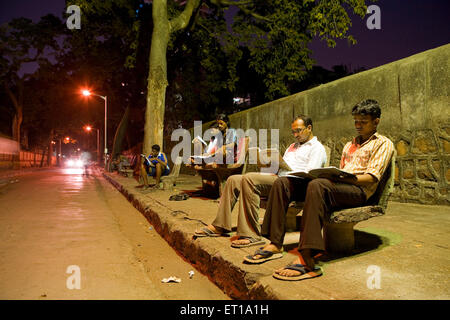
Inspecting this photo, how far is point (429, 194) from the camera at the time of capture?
493 cm

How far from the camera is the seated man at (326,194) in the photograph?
2301 mm

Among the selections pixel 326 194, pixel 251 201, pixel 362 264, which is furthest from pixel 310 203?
pixel 251 201

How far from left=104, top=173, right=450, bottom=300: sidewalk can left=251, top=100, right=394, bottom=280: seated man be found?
16 cm

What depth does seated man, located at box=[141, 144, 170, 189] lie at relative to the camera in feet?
29.7

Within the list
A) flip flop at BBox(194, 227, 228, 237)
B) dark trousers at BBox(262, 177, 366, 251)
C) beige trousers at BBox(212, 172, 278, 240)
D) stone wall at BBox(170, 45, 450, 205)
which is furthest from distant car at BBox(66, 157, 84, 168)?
dark trousers at BBox(262, 177, 366, 251)

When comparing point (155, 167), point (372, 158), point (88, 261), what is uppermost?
point (372, 158)

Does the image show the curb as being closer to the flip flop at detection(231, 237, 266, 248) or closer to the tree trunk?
the flip flop at detection(231, 237, 266, 248)

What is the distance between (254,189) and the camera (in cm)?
323

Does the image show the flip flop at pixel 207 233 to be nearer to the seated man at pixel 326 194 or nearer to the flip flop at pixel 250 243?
the flip flop at pixel 250 243

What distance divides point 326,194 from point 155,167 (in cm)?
747

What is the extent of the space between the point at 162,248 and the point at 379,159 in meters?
2.85

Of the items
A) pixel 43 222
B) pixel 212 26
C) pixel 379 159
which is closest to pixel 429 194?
pixel 379 159

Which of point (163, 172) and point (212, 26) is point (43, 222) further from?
point (212, 26)

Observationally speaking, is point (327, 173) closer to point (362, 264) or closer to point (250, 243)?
point (362, 264)
